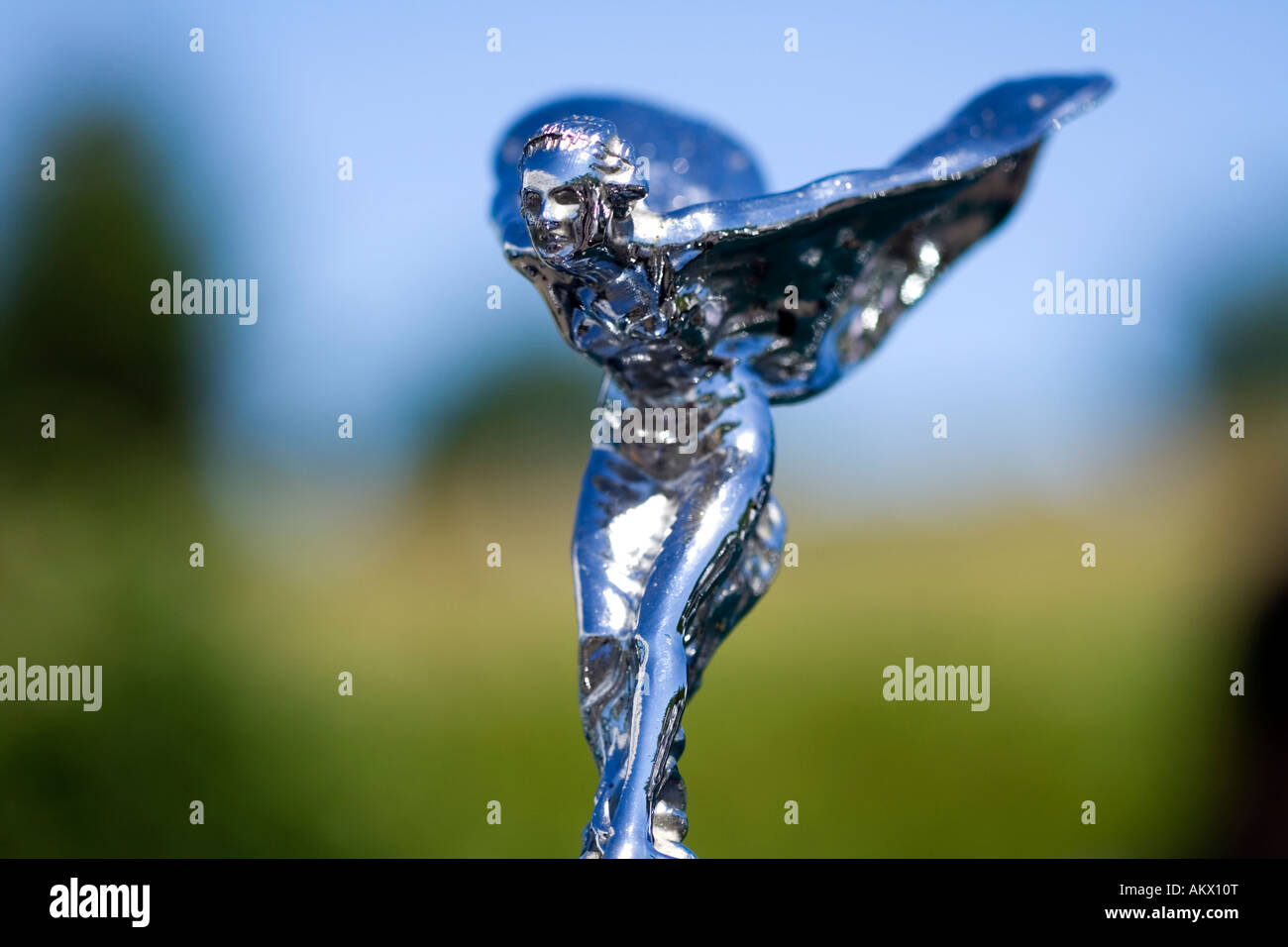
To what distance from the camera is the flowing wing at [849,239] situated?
3.24 meters

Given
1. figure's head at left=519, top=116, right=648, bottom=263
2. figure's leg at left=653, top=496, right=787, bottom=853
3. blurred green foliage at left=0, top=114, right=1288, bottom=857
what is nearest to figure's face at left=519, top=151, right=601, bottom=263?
figure's head at left=519, top=116, right=648, bottom=263

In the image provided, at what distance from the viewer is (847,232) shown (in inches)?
137

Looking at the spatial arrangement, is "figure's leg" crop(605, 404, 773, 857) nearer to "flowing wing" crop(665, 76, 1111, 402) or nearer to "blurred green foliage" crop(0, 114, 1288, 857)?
"flowing wing" crop(665, 76, 1111, 402)

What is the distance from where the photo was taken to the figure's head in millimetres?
2904

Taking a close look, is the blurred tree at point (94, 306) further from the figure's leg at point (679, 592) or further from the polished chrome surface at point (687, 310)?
the figure's leg at point (679, 592)

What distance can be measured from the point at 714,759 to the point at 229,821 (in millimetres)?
2975

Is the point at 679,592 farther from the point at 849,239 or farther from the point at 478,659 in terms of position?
the point at 478,659

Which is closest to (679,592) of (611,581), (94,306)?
(611,581)

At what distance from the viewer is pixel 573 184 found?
290 cm

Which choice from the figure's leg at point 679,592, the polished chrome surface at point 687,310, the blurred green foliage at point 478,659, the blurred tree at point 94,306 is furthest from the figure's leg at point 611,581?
the blurred tree at point 94,306

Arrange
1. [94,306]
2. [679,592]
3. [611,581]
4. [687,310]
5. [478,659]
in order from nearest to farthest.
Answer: [679,592], [687,310], [611,581], [94,306], [478,659]

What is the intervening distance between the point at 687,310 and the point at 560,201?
50 centimetres
